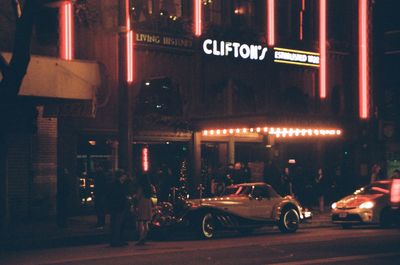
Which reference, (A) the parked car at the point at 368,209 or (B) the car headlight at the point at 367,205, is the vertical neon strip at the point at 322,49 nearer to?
(A) the parked car at the point at 368,209

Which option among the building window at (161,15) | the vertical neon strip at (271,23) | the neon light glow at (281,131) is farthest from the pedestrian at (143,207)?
the vertical neon strip at (271,23)

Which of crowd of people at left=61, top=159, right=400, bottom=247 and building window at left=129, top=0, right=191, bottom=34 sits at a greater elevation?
building window at left=129, top=0, right=191, bottom=34

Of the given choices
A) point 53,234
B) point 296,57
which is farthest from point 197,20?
point 53,234

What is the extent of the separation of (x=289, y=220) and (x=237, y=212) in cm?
210

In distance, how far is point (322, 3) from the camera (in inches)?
1398

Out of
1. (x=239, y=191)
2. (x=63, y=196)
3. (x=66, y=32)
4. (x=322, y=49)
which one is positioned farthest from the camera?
(x=322, y=49)

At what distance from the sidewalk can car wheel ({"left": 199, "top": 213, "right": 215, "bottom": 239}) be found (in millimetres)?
2390

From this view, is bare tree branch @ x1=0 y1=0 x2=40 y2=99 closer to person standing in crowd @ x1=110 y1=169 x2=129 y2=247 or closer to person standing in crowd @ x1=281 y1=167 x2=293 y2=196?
person standing in crowd @ x1=110 y1=169 x2=129 y2=247

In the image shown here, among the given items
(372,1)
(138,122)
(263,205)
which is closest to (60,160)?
(138,122)

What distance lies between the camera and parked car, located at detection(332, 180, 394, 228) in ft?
76.5

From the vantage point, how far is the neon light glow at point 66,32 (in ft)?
85.1

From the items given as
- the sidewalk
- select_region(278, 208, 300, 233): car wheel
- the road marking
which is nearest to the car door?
select_region(278, 208, 300, 233): car wheel

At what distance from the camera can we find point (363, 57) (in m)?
36.3

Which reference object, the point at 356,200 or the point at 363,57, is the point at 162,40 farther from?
the point at 363,57
